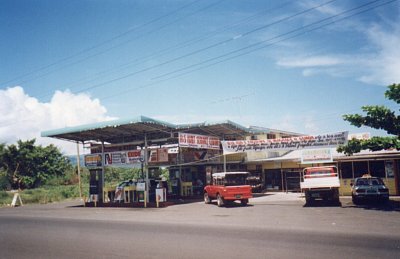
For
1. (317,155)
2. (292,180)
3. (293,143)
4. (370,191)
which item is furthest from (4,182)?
(370,191)

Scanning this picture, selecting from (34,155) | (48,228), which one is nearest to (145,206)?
(48,228)

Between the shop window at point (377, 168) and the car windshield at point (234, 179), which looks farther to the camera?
the shop window at point (377, 168)

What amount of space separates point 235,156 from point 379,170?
45.7 ft

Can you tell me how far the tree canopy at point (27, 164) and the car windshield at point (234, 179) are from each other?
42.0m

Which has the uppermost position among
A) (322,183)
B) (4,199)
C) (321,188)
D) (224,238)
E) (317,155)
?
(317,155)

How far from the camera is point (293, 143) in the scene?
23562mm

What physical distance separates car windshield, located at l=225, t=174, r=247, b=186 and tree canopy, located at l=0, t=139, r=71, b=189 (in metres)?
42.0

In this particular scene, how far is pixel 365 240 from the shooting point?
9656 millimetres

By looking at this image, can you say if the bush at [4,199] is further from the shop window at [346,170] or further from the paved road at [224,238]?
the shop window at [346,170]

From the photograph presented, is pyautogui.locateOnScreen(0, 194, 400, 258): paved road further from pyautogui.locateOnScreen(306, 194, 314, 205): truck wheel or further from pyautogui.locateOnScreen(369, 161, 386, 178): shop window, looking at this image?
pyautogui.locateOnScreen(369, 161, 386, 178): shop window

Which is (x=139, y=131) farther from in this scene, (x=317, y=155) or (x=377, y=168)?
(x=377, y=168)

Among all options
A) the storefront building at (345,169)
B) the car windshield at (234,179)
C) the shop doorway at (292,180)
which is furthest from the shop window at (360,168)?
the car windshield at (234,179)

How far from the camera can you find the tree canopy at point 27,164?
5262cm

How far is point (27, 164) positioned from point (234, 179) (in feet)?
143
